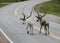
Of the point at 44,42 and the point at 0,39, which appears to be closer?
the point at 44,42

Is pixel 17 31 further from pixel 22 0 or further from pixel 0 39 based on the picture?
pixel 22 0

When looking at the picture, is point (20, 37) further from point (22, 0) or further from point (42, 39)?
point (22, 0)

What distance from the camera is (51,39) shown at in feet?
69.7

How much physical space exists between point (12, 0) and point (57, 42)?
5201 cm

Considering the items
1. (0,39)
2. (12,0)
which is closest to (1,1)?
(12,0)

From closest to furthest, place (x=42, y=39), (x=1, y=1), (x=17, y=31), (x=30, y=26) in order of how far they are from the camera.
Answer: (x=42, y=39), (x=30, y=26), (x=17, y=31), (x=1, y=1)

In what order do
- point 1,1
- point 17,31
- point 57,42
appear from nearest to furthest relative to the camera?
1. point 57,42
2. point 17,31
3. point 1,1

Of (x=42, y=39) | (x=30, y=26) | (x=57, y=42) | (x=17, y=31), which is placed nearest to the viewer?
(x=57, y=42)

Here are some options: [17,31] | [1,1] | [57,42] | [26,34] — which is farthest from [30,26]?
[1,1]

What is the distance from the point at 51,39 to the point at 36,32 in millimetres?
3687

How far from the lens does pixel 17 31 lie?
1026 inches

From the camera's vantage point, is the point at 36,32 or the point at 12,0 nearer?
the point at 36,32

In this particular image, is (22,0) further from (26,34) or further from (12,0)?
(26,34)

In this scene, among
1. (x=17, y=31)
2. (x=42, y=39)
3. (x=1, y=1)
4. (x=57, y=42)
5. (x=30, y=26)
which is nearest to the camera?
(x=57, y=42)
